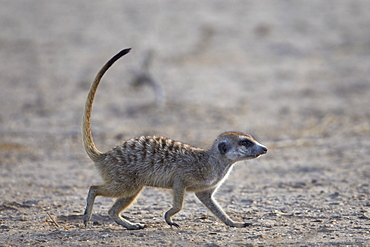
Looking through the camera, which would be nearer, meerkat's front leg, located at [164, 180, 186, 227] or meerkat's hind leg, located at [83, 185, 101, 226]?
meerkat's front leg, located at [164, 180, 186, 227]

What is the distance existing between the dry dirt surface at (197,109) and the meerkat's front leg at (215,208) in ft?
0.39

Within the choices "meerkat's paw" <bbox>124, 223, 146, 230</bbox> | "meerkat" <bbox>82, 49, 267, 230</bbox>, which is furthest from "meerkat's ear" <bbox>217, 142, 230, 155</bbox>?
"meerkat's paw" <bbox>124, 223, 146, 230</bbox>

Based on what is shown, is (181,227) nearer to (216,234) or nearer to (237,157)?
(216,234)

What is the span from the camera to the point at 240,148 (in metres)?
6.56

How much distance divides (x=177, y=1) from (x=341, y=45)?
300 inches

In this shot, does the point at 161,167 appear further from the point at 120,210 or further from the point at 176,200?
the point at 120,210

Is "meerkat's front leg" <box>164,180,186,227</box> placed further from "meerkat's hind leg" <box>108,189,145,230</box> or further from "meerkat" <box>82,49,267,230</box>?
"meerkat's hind leg" <box>108,189,145,230</box>

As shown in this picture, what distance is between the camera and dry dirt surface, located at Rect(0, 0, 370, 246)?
6.51 metres

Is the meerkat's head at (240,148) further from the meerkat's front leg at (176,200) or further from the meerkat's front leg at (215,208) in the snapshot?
the meerkat's front leg at (176,200)

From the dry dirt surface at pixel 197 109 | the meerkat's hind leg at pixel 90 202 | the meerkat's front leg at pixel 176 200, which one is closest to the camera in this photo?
the meerkat's front leg at pixel 176 200

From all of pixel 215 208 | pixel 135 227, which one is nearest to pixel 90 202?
pixel 135 227

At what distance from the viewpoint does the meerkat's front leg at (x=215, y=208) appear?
20.6ft

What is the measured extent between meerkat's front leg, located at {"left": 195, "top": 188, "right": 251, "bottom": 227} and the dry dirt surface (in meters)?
0.12

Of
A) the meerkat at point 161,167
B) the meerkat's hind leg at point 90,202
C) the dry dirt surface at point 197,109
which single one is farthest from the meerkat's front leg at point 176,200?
the meerkat's hind leg at point 90,202
